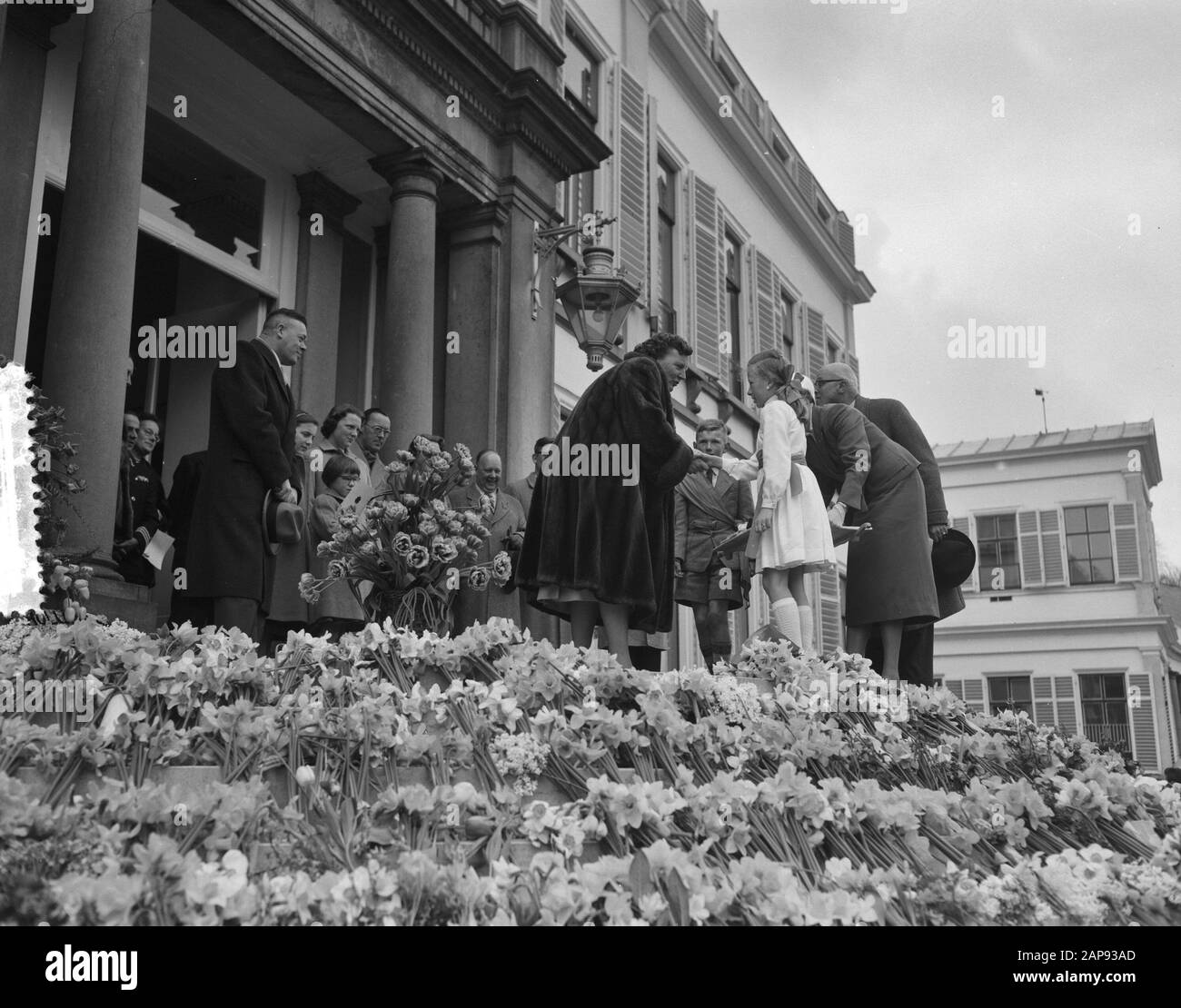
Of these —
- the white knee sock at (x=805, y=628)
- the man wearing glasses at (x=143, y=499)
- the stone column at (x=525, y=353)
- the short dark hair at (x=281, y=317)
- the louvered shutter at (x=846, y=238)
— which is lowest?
the white knee sock at (x=805, y=628)

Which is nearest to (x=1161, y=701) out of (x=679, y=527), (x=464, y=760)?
(x=679, y=527)

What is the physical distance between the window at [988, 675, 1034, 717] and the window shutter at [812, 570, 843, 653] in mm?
12206

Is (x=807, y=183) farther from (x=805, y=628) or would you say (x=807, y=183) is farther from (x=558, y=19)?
(x=805, y=628)

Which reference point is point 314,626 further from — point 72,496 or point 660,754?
point 660,754

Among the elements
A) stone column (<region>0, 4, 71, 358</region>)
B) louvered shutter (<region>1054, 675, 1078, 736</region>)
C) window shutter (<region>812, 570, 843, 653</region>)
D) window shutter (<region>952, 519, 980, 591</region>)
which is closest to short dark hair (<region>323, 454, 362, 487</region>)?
stone column (<region>0, 4, 71, 358</region>)

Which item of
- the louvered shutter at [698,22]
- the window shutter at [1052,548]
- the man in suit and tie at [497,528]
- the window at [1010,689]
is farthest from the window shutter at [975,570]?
the man in suit and tie at [497,528]

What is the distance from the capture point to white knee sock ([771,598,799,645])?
17.9ft

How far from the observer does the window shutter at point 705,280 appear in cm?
1580

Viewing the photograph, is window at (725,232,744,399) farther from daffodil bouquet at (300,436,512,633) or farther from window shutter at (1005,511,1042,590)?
window shutter at (1005,511,1042,590)

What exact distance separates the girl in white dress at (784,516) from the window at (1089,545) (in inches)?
1091

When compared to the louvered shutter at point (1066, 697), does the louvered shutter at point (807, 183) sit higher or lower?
higher

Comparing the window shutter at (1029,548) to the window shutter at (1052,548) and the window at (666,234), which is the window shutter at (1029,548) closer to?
the window shutter at (1052,548)

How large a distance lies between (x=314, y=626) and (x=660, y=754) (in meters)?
3.58

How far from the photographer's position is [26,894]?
220cm
